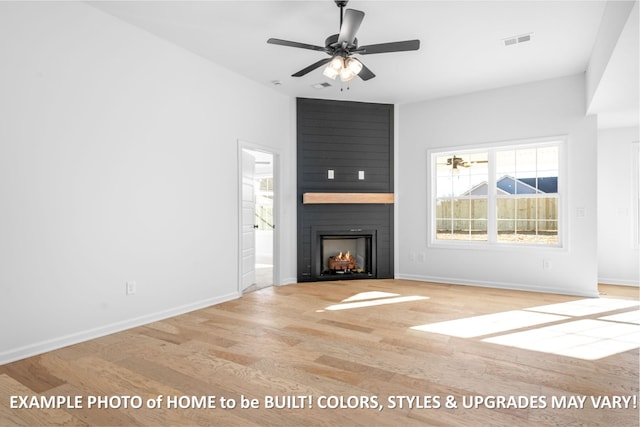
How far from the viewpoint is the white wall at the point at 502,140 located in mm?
4688

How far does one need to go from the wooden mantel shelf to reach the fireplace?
1.57ft

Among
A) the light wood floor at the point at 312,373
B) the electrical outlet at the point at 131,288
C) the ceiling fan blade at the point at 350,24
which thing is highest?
the ceiling fan blade at the point at 350,24

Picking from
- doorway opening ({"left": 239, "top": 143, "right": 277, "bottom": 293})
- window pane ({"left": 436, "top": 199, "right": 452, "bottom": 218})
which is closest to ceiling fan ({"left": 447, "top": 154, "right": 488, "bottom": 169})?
window pane ({"left": 436, "top": 199, "right": 452, "bottom": 218})

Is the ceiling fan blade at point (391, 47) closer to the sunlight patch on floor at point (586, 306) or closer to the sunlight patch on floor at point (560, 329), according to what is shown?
the sunlight patch on floor at point (560, 329)

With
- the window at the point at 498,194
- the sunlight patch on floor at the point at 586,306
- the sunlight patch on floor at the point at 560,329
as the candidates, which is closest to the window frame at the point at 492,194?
the window at the point at 498,194

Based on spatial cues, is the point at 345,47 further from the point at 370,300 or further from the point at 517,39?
the point at 370,300

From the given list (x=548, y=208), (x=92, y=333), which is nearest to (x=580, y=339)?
(x=548, y=208)

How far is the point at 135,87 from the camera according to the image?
11.4 ft

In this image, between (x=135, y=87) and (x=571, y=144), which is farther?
(x=571, y=144)

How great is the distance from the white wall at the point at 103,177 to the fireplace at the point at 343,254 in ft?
5.10

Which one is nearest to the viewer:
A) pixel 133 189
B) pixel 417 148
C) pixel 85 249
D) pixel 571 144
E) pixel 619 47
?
pixel 619 47

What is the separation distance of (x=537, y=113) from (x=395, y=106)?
205 cm

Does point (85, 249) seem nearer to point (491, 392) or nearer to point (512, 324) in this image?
point (491, 392)

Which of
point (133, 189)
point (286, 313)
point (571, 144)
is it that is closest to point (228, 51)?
point (133, 189)
